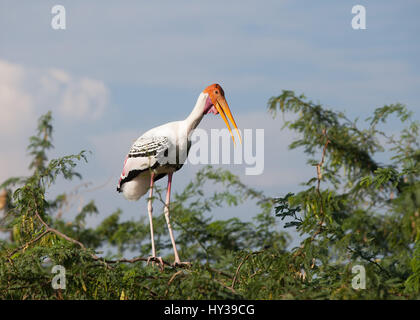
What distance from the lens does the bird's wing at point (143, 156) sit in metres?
5.46

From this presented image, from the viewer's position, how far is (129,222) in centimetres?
1144

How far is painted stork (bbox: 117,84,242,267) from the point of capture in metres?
5.48

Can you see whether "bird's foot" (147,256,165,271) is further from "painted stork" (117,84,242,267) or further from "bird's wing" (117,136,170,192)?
"bird's wing" (117,136,170,192)

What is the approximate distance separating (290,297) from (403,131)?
5.79 m

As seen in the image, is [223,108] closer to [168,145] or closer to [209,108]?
[209,108]

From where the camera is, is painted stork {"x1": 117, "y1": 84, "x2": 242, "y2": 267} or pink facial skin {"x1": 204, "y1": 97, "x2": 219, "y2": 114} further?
pink facial skin {"x1": 204, "y1": 97, "x2": 219, "y2": 114}

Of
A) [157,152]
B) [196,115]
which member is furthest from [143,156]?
[196,115]

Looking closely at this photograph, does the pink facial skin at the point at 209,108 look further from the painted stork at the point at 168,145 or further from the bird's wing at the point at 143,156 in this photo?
the bird's wing at the point at 143,156

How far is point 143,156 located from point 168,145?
0.31m

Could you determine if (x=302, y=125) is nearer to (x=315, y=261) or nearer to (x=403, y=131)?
(x=403, y=131)

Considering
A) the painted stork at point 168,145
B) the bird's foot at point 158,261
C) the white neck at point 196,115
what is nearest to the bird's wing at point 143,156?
the painted stork at point 168,145

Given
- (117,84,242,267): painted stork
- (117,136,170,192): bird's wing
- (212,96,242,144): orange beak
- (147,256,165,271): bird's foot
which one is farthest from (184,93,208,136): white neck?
(147,256,165,271): bird's foot

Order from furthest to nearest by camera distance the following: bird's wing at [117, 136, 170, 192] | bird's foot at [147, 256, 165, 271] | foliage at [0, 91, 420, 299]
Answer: bird's wing at [117, 136, 170, 192]
bird's foot at [147, 256, 165, 271]
foliage at [0, 91, 420, 299]

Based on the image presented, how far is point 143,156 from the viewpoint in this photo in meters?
5.62
